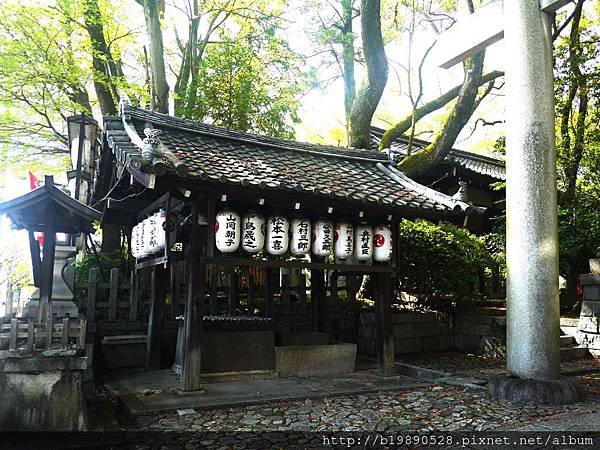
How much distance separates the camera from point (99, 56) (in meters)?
15.9

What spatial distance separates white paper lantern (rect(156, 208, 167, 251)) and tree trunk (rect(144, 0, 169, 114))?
7.21m

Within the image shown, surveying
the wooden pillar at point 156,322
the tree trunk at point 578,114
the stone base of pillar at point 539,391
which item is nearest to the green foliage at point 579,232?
Answer: the tree trunk at point 578,114

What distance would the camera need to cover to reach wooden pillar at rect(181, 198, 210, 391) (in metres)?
7.97

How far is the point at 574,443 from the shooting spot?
5305mm

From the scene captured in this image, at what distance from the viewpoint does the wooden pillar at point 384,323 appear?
10062 mm

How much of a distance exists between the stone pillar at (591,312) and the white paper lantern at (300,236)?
8.05m

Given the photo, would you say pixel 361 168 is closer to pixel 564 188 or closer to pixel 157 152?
pixel 157 152

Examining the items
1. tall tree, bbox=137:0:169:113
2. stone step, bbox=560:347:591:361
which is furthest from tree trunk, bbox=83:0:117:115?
stone step, bbox=560:347:591:361

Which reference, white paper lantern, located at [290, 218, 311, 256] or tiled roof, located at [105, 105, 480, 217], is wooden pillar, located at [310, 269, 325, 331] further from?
white paper lantern, located at [290, 218, 311, 256]

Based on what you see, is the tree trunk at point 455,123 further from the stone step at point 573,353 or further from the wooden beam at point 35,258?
the wooden beam at point 35,258

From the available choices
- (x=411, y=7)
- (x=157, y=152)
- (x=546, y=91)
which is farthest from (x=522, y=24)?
(x=411, y=7)

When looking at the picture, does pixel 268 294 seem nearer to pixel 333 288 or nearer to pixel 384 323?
pixel 333 288

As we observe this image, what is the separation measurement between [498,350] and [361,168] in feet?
20.6

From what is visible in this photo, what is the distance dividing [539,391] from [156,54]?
44.5ft
